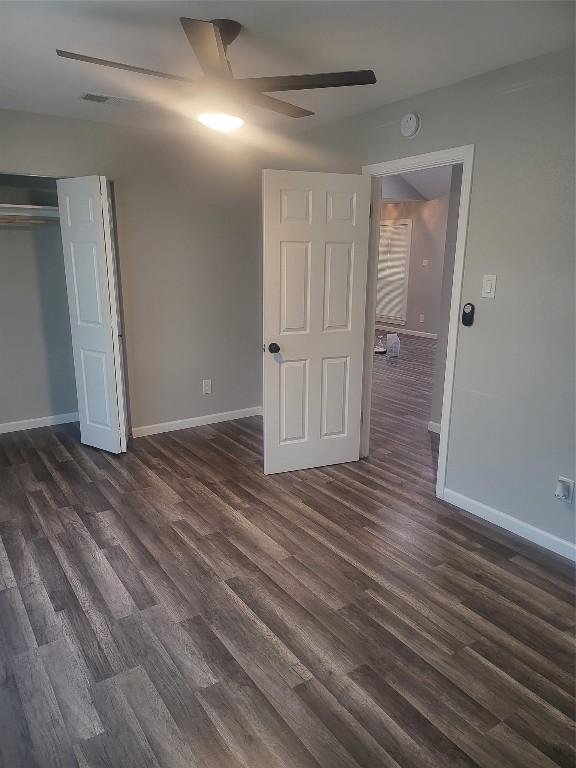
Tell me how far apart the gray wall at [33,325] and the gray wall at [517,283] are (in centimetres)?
312

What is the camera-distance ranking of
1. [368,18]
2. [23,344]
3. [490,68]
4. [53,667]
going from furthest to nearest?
[23,344] → [490,68] → [368,18] → [53,667]

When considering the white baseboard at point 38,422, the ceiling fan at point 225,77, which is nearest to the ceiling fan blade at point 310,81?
the ceiling fan at point 225,77

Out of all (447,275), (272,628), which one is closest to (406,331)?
(447,275)

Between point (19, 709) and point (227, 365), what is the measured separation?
3.31 m

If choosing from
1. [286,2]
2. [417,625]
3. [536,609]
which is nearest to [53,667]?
[417,625]

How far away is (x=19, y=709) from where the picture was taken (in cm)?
177

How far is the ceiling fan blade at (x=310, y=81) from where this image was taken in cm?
206

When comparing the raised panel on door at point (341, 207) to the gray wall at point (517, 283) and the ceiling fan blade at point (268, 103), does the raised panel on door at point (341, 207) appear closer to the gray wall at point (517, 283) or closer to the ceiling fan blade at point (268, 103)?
the gray wall at point (517, 283)

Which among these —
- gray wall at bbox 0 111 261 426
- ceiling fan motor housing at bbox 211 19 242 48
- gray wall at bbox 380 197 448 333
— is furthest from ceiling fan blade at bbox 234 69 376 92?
gray wall at bbox 380 197 448 333

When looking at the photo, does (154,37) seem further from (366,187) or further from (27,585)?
(27,585)

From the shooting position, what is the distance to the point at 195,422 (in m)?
4.69

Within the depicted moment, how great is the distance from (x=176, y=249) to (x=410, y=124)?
215cm

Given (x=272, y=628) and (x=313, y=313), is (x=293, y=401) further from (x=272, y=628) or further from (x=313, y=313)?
(x=272, y=628)

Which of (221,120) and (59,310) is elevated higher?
(221,120)
